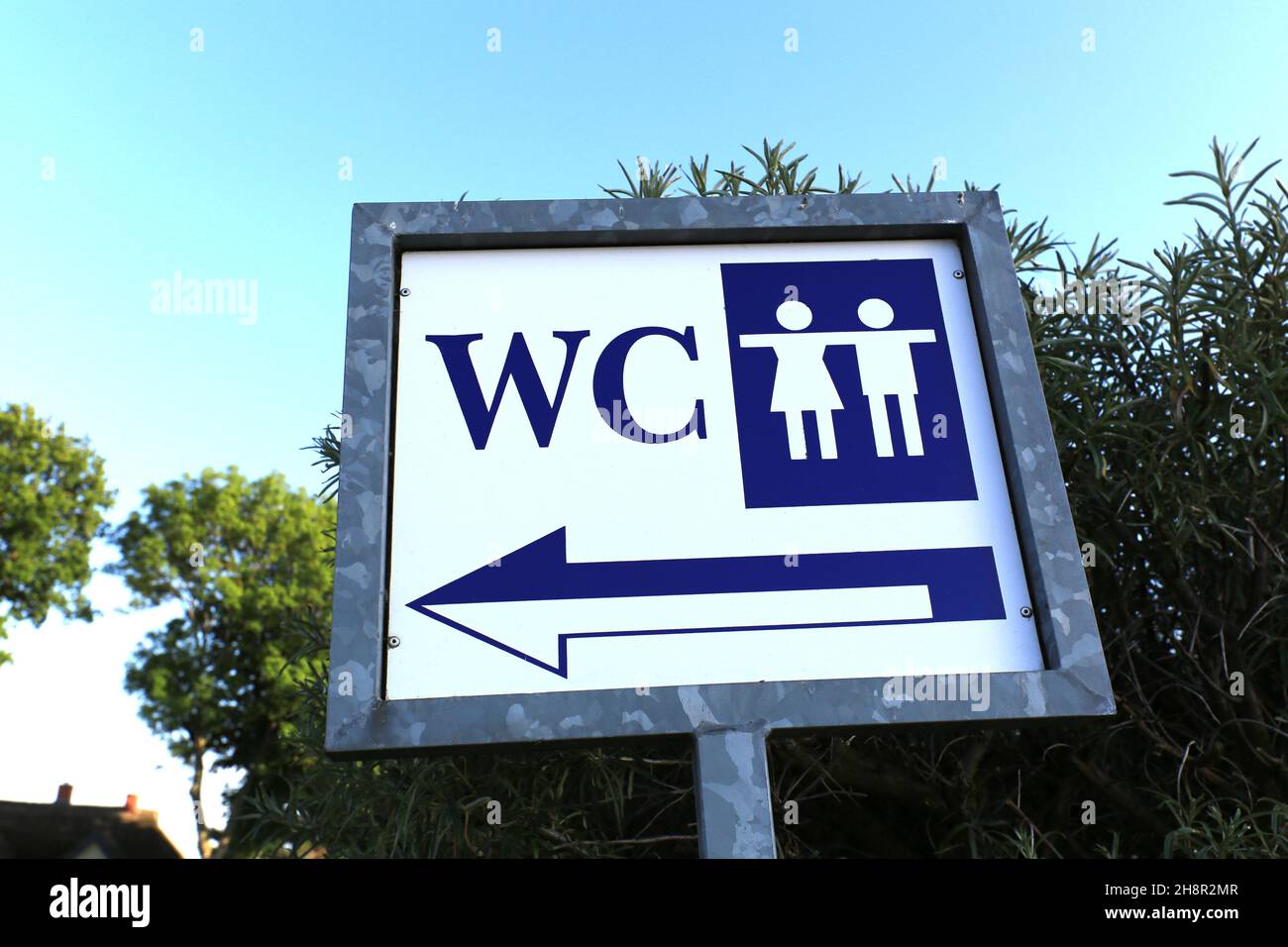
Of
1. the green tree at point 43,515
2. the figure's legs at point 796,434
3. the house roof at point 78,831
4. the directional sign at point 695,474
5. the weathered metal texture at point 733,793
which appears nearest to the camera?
the weathered metal texture at point 733,793

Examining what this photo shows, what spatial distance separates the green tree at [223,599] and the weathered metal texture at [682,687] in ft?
51.4

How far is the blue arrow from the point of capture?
1383 millimetres

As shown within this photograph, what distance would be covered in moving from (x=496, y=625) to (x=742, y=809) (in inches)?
15.9

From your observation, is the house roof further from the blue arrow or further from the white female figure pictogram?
the white female figure pictogram

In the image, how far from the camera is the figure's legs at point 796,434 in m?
1.49

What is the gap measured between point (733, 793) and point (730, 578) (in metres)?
0.30

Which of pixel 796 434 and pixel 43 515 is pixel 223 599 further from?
pixel 796 434

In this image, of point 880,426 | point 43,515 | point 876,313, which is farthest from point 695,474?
point 43,515

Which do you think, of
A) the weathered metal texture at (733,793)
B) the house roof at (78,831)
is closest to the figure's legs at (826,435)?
the weathered metal texture at (733,793)

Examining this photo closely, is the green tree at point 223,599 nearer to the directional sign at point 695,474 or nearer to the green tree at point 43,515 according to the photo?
the green tree at point 43,515

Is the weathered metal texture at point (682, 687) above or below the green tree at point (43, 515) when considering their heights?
below

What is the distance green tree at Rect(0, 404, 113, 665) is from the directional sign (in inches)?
698
